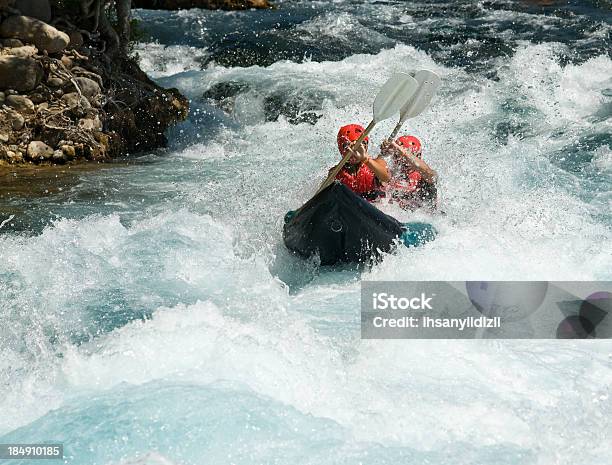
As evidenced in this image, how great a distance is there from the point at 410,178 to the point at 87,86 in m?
4.32

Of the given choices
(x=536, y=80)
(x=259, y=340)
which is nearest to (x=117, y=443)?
(x=259, y=340)

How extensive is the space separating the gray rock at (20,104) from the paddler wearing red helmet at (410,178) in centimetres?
419

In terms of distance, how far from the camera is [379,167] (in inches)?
201

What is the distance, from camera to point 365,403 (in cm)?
360

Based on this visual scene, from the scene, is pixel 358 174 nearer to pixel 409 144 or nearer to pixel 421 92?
pixel 409 144

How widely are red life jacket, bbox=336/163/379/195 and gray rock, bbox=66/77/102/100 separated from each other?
4.01 metres

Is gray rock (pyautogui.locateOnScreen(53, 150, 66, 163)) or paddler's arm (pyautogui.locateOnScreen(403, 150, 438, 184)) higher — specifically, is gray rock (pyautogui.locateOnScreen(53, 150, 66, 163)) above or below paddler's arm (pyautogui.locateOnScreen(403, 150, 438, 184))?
below

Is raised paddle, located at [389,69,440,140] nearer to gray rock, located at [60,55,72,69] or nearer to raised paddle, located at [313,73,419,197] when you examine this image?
raised paddle, located at [313,73,419,197]

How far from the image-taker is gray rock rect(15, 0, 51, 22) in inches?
313

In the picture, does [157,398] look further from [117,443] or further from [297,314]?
[297,314]

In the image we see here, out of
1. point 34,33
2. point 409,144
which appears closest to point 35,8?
point 34,33

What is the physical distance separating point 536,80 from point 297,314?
7386mm

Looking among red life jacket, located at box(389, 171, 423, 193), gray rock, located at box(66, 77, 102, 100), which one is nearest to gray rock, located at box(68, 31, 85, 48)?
gray rock, located at box(66, 77, 102, 100)
